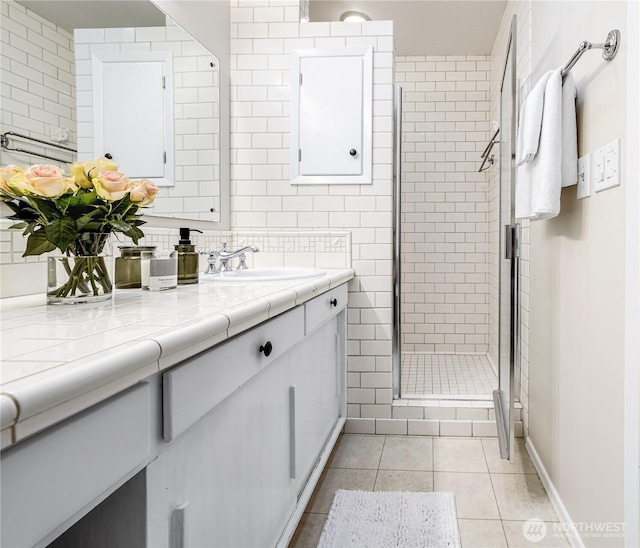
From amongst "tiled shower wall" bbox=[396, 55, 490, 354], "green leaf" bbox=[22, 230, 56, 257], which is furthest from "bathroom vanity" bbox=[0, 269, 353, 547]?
"tiled shower wall" bbox=[396, 55, 490, 354]

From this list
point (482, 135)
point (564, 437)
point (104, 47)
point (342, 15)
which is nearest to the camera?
point (104, 47)

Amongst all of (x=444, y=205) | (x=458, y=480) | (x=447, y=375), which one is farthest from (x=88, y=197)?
(x=444, y=205)

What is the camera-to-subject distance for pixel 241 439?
1.09m

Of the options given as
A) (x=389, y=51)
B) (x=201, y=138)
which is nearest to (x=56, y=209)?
(x=201, y=138)

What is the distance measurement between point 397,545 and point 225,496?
2.98 feet

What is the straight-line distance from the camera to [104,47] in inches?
62.3

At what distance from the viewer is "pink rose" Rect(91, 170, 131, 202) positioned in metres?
1.05

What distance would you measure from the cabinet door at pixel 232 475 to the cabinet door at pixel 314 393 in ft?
0.37

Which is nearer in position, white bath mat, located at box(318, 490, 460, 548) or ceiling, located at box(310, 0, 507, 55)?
white bath mat, located at box(318, 490, 460, 548)

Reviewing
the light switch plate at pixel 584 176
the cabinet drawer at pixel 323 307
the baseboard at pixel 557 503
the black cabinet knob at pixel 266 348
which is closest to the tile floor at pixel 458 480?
the baseboard at pixel 557 503

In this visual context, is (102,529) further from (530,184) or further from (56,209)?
(530,184)

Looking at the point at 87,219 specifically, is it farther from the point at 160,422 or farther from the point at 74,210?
the point at 160,422

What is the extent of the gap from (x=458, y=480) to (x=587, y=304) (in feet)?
3.40

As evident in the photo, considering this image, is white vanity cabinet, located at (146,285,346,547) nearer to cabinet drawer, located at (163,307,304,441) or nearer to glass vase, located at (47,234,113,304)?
cabinet drawer, located at (163,307,304,441)
